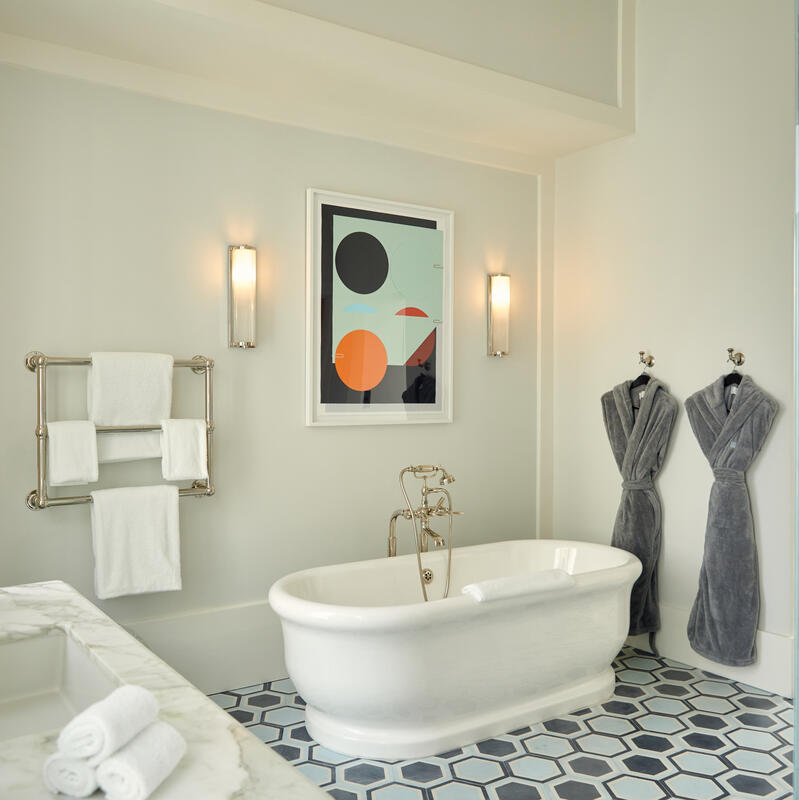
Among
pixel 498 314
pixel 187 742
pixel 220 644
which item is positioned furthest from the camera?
pixel 498 314

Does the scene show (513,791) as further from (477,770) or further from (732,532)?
(732,532)

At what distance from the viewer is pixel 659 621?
11.7ft

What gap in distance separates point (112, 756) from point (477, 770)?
6.05 ft

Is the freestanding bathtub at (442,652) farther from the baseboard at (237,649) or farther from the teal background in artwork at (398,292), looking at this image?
the teal background in artwork at (398,292)

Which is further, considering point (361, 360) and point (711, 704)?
point (361, 360)

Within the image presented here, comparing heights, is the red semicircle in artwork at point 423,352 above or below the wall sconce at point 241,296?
below

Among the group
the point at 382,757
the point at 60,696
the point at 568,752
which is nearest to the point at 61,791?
the point at 60,696

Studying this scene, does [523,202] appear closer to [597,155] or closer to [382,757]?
[597,155]

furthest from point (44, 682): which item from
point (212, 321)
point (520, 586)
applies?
point (212, 321)

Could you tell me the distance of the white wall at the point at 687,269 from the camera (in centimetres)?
315

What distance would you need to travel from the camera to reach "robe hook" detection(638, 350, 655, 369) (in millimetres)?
3650

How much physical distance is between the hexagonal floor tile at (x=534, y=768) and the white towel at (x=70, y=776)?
186cm

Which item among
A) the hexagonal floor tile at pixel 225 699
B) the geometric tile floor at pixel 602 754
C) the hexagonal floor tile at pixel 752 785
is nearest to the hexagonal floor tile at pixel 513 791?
the geometric tile floor at pixel 602 754

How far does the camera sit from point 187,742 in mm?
1076
